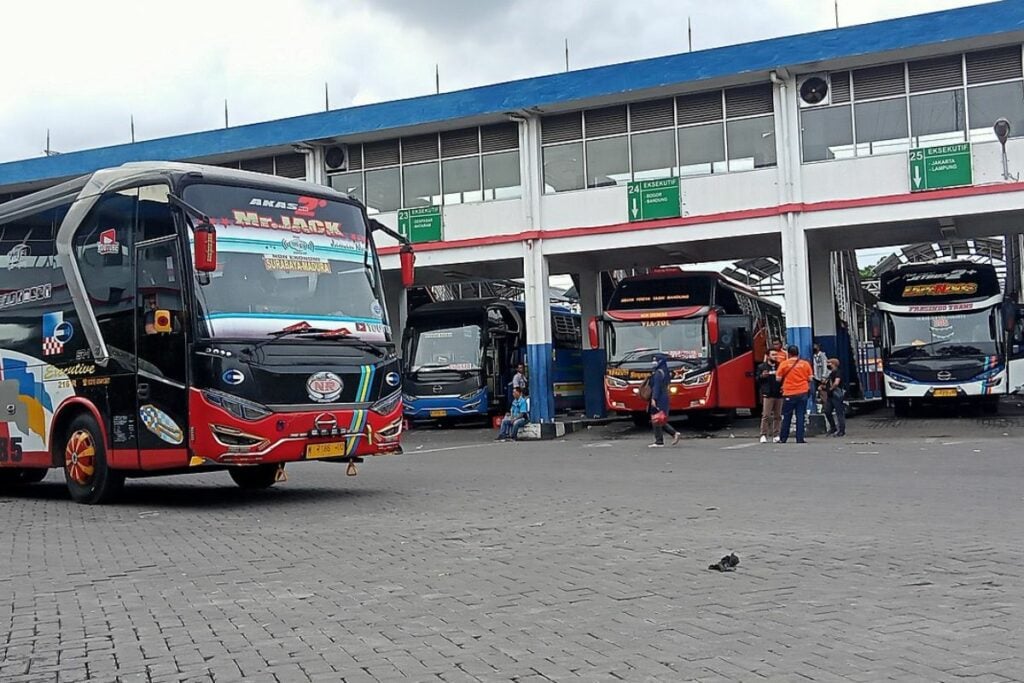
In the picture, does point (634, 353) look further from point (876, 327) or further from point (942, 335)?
point (942, 335)

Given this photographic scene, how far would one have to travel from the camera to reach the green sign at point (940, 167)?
74.4 ft

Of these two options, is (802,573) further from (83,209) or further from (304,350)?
(83,209)

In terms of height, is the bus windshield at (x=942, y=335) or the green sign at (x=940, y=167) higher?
the green sign at (x=940, y=167)

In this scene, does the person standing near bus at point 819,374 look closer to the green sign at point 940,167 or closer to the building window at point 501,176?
the green sign at point 940,167

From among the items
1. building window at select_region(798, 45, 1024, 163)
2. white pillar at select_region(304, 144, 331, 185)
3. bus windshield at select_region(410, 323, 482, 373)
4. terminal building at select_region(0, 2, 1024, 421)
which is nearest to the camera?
building window at select_region(798, 45, 1024, 163)

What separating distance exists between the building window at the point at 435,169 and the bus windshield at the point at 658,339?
480 centimetres

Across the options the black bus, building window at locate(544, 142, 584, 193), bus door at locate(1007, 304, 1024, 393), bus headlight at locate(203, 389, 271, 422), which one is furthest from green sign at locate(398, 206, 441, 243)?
bus headlight at locate(203, 389, 271, 422)

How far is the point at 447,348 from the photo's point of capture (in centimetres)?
2909

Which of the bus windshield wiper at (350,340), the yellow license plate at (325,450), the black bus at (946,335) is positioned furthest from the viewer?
the black bus at (946,335)

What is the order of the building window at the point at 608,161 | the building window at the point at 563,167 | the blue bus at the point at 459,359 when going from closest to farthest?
the building window at the point at 608,161 < the building window at the point at 563,167 < the blue bus at the point at 459,359

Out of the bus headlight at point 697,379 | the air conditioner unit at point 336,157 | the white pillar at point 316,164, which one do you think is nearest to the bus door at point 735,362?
the bus headlight at point 697,379

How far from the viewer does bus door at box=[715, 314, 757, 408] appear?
2467 cm

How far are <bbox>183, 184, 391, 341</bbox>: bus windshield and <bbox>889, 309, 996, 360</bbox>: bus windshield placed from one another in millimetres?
17495

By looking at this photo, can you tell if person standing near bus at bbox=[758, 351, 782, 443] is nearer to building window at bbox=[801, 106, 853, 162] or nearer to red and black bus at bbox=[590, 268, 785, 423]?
red and black bus at bbox=[590, 268, 785, 423]
